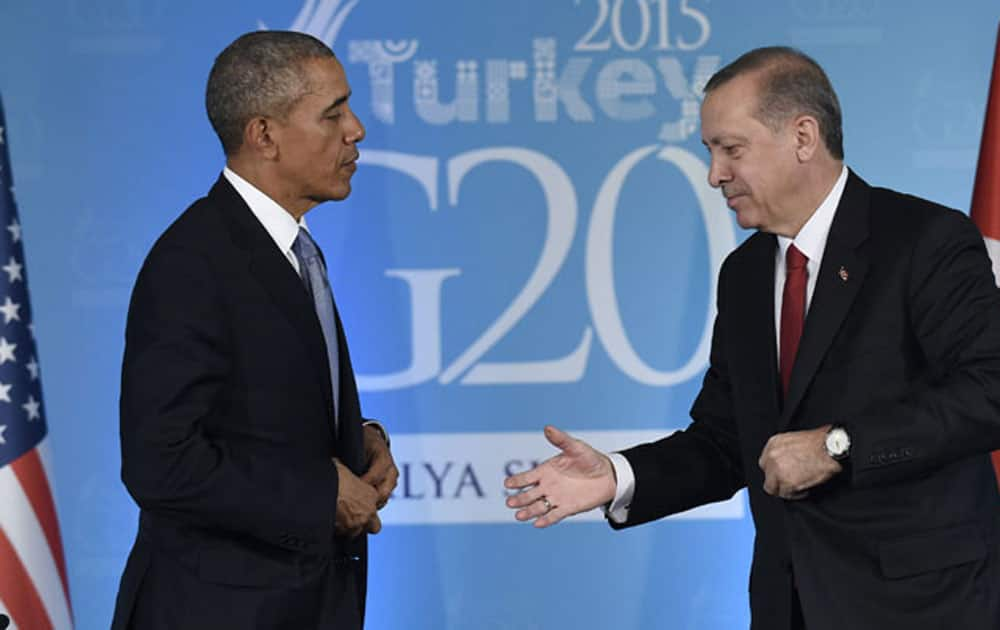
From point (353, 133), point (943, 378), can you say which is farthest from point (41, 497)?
point (943, 378)

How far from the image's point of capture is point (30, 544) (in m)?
3.24

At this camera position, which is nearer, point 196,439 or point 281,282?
point 196,439

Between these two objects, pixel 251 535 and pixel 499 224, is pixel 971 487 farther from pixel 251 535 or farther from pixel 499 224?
pixel 499 224

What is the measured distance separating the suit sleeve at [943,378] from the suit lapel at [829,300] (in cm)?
11

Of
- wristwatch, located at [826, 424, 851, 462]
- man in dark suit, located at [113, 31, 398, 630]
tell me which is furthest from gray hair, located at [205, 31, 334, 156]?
wristwatch, located at [826, 424, 851, 462]

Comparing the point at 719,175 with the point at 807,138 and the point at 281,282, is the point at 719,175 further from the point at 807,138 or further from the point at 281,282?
the point at 281,282

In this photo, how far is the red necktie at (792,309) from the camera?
7.93 ft

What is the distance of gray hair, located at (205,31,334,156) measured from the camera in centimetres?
246

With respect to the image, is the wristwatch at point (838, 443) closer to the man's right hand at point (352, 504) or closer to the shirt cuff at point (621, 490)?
the shirt cuff at point (621, 490)

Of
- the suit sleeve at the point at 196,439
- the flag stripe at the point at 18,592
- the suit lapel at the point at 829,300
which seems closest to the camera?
the suit sleeve at the point at 196,439

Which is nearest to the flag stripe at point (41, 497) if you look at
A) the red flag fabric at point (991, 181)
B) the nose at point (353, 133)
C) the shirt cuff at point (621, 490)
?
the nose at point (353, 133)

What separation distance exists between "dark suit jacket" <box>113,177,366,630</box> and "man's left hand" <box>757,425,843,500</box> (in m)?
0.78

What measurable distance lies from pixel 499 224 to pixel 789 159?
141cm

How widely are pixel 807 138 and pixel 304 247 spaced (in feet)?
3.32
